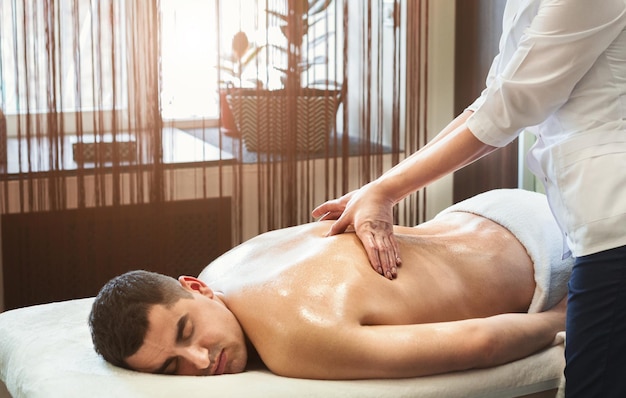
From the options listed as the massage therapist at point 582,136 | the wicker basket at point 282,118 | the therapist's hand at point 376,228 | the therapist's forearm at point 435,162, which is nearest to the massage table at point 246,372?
the massage therapist at point 582,136

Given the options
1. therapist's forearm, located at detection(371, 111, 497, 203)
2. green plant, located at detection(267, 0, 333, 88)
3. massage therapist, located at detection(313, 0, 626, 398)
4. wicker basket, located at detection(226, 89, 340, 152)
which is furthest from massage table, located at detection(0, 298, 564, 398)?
green plant, located at detection(267, 0, 333, 88)

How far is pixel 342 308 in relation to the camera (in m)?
1.85

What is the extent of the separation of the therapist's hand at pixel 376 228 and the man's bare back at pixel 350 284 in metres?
0.03

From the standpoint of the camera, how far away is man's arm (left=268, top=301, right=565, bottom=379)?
1.79 meters

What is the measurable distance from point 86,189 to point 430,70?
4.74 ft

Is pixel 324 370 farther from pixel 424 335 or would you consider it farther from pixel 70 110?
pixel 70 110

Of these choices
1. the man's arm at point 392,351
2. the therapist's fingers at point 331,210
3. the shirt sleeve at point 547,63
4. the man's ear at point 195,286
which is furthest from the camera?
the therapist's fingers at point 331,210

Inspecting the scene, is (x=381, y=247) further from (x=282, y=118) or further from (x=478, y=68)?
(x=478, y=68)

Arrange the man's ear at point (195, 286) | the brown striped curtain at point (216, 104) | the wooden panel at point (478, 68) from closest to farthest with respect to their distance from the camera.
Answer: the man's ear at point (195, 286)
the brown striped curtain at point (216, 104)
the wooden panel at point (478, 68)

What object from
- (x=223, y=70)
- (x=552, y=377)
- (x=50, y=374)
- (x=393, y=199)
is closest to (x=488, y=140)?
(x=393, y=199)

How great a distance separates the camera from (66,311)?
7.30 feet

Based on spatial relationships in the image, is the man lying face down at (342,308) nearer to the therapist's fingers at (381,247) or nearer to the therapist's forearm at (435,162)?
the therapist's fingers at (381,247)

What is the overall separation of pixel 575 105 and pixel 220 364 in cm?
87

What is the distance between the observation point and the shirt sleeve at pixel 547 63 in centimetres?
167
